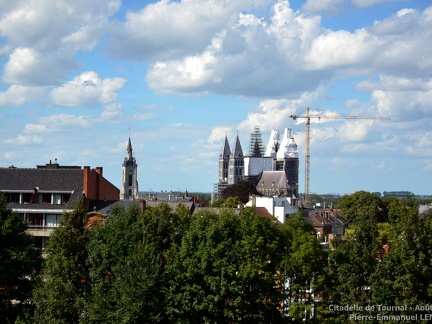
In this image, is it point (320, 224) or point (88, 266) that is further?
point (320, 224)

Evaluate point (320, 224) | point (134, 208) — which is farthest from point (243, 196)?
point (134, 208)

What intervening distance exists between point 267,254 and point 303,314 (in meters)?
4.85

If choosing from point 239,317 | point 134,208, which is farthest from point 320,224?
point 239,317

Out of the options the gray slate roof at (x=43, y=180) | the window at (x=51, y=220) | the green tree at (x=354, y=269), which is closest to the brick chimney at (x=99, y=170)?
the gray slate roof at (x=43, y=180)

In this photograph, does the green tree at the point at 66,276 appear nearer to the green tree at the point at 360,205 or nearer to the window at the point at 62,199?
the window at the point at 62,199

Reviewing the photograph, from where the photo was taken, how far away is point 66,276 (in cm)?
5084

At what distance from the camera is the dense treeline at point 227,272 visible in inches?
1835

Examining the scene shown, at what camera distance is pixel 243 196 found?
185 meters

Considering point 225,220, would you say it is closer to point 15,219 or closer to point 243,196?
point 15,219

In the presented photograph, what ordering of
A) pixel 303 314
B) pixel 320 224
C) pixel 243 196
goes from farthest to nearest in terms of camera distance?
pixel 243 196 → pixel 320 224 → pixel 303 314

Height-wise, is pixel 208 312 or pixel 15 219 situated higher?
pixel 15 219

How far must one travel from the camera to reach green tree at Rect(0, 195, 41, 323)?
51344mm

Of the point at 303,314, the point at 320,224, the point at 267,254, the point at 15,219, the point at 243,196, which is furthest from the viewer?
the point at 243,196

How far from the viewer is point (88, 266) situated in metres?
52.8
